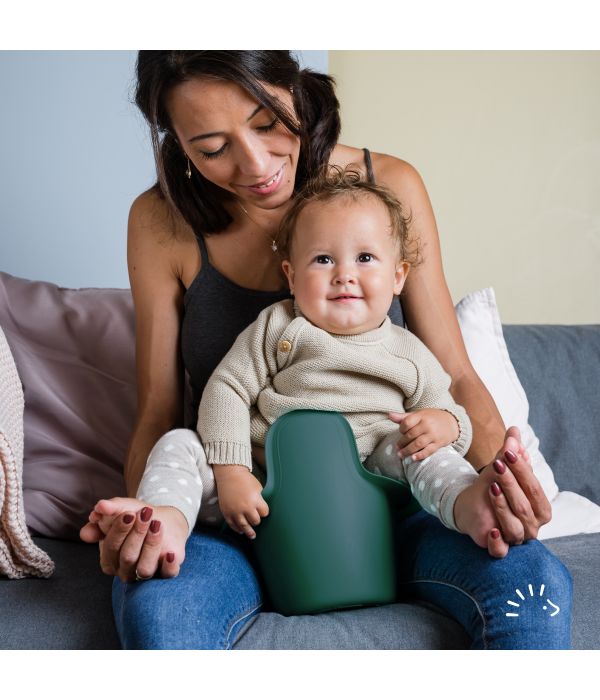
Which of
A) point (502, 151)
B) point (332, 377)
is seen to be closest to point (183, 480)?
point (332, 377)

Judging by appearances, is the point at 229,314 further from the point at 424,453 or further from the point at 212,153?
the point at 424,453

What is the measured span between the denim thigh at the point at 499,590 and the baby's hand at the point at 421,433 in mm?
128

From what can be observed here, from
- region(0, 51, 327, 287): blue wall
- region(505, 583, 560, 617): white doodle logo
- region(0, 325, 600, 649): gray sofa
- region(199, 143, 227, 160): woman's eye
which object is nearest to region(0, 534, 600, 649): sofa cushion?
region(0, 325, 600, 649): gray sofa

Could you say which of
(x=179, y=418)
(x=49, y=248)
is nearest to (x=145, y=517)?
(x=179, y=418)

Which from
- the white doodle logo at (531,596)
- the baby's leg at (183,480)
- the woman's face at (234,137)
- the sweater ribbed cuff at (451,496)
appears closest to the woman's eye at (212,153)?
the woman's face at (234,137)

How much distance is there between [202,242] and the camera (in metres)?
1.70

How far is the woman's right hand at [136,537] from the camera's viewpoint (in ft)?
3.64

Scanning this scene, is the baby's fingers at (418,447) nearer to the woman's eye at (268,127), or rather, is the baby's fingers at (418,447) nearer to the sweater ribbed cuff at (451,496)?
the sweater ribbed cuff at (451,496)

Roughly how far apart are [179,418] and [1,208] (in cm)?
106

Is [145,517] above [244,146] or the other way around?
the other way around

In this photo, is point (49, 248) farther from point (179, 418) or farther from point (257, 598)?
point (257, 598)

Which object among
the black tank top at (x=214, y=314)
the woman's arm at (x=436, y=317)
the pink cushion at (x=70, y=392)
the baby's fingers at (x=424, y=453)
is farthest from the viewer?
the pink cushion at (x=70, y=392)

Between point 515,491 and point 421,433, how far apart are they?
23 centimetres
